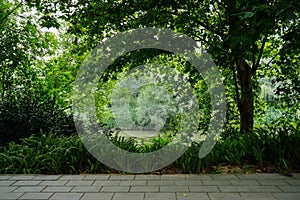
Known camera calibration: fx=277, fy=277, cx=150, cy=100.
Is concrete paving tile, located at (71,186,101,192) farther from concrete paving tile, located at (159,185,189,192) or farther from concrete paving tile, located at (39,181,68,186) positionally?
concrete paving tile, located at (159,185,189,192)

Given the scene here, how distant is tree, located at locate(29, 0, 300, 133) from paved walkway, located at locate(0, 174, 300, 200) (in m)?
1.57

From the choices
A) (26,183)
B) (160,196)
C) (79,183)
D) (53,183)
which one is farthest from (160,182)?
(26,183)

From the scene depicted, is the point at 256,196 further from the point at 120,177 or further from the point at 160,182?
the point at 120,177

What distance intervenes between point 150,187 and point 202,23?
3.32 metres

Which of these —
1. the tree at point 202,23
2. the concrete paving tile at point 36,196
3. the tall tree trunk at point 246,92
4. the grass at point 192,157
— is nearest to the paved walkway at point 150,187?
the concrete paving tile at point 36,196

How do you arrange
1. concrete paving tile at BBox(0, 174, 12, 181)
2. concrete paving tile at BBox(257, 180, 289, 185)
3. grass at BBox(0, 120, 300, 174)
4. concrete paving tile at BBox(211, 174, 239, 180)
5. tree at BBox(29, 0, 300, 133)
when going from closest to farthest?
concrete paving tile at BBox(257, 180, 289, 185) < concrete paving tile at BBox(211, 174, 239, 180) < concrete paving tile at BBox(0, 174, 12, 181) < grass at BBox(0, 120, 300, 174) < tree at BBox(29, 0, 300, 133)

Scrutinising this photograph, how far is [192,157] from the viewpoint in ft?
12.5

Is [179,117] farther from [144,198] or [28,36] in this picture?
[28,36]

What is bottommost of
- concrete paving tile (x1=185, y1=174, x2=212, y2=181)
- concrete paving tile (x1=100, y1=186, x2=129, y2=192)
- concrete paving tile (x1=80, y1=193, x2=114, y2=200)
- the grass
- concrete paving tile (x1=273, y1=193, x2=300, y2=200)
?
concrete paving tile (x1=80, y1=193, x2=114, y2=200)

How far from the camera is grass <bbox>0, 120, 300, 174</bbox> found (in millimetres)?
3686

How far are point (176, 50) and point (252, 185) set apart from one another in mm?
2677

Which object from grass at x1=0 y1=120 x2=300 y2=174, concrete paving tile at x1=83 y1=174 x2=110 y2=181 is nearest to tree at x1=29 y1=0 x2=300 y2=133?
grass at x1=0 y1=120 x2=300 y2=174

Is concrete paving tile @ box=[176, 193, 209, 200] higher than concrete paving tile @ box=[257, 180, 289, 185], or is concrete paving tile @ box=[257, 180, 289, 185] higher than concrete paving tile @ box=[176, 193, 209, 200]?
concrete paving tile @ box=[257, 180, 289, 185]

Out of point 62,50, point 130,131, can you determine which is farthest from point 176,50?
point 62,50
